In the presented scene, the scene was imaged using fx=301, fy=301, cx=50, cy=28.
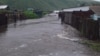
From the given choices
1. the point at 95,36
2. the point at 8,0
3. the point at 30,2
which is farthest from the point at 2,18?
the point at 30,2

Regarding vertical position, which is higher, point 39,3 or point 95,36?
point 95,36

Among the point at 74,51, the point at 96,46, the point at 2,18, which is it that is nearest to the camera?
the point at 74,51

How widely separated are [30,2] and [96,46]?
13458cm

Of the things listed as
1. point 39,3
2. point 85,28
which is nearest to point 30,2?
point 39,3

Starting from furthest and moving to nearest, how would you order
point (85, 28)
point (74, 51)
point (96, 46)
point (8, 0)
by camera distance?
1. point (8, 0)
2. point (85, 28)
3. point (96, 46)
4. point (74, 51)

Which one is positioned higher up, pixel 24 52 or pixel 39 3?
pixel 24 52

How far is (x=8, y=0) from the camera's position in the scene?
124562mm

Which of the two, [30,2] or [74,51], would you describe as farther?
[30,2]

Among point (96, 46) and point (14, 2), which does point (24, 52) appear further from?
point (14, 2)

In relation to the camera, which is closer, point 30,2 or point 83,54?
point 83,54

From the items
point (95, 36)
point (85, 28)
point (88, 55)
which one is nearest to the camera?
point (88, 55)

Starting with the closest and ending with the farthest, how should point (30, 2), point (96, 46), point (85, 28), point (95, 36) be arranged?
point (96, 46)
point (95, 36)
point (85, 28)
point (30, 2)

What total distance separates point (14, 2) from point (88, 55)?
115699mm

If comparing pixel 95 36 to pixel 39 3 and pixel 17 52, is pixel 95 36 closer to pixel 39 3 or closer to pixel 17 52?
pixel 17 52
